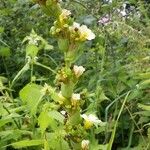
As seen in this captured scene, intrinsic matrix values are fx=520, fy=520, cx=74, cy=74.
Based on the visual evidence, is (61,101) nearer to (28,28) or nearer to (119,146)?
(119,146)

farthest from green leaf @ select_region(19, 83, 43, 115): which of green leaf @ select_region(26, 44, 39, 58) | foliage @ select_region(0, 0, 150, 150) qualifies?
green leaf @ select_region(26, 44, 39, 58)

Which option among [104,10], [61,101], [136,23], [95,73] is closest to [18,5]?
[104,10]

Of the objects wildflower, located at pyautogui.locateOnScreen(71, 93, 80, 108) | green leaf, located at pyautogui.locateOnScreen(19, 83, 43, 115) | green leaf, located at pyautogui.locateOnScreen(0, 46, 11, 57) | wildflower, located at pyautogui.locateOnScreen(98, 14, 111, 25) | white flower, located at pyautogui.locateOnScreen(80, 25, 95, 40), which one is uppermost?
white flower, located at pyautogui.locateOnScreen(80, 25, 95, 40)

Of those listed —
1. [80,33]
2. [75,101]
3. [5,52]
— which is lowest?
[5,52]

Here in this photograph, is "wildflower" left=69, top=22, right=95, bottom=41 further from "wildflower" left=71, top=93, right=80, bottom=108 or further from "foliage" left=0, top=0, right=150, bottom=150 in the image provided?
"wildflower" left=71, top=93, right=80, bottom=108

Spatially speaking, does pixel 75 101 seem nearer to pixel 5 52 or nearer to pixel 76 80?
pixel 76 80

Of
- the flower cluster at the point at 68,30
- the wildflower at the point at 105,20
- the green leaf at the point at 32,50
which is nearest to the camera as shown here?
the flower cluster at the point at 68,30

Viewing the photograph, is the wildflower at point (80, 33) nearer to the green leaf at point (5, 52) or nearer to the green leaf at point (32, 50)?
the green leaf at point (32, 50)

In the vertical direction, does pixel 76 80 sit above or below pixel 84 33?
below

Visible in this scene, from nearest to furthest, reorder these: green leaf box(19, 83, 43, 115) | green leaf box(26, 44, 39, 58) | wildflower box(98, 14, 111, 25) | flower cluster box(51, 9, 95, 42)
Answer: flower cluster box(51, 9, 95, 42) < green leaf box(19, 83, 43, 115) < green leaf box(26, 44, 39, 58) < wildflower box(98, 14, 111, 25)

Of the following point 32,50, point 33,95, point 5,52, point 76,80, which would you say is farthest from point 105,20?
point 76,80

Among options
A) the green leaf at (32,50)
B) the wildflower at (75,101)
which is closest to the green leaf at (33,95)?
the green leaf at (32,50)
